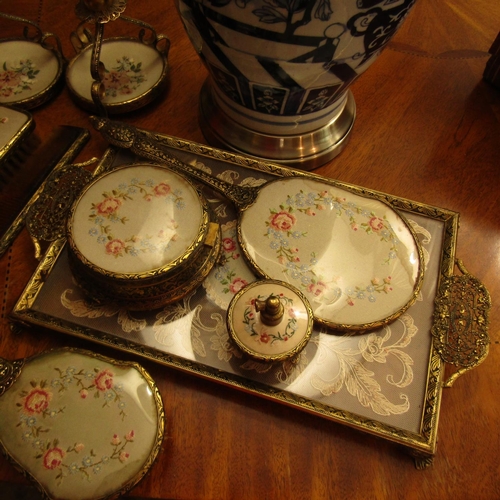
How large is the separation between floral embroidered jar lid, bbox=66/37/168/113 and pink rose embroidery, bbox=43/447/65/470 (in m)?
0.41

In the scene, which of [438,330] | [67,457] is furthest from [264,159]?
[67,457]

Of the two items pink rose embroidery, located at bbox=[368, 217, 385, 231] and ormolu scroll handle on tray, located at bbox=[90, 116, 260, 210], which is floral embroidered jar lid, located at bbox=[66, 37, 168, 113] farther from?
pink rose embroidery, located at bbox=[368, 217, 385, 231]

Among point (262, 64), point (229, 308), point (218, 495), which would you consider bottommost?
point (218, 495)

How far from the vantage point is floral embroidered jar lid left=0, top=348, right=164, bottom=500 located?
39 cm

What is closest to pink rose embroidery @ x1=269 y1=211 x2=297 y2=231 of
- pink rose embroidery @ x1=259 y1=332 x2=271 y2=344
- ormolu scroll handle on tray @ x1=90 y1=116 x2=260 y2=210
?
ormolu scroll handle on tray @ x1=90 y1=116 x2=260 y2=210

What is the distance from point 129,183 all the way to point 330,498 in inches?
14.1

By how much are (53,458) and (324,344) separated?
10.3 inches

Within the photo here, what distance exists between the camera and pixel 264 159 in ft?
1.87

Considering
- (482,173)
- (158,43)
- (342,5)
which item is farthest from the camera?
(158,43)

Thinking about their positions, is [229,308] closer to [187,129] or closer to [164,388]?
[164,388]

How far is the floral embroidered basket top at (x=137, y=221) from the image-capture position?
0.44 meters

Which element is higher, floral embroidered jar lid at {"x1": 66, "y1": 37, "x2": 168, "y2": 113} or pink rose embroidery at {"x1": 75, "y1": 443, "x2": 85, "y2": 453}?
floral embroidered jar lid at {"x1": 66, "y1": 37, "x2": 168, "y2": 113}

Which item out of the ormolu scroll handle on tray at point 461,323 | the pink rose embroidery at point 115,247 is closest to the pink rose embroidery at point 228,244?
the pink rose embroidery at point 115,247

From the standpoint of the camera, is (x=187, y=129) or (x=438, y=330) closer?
(x=438, y=330)
